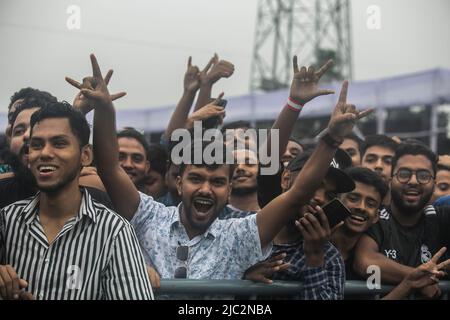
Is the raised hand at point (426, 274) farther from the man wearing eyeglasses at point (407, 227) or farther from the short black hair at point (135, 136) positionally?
the short black hair at point (135, 136)

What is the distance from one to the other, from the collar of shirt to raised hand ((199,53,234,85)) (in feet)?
4.82

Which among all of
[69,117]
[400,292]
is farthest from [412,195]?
[69,117]

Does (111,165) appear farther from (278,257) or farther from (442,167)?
(442,167)

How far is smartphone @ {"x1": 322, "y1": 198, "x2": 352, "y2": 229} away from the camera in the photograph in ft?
10.6

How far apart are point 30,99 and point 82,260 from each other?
1143 mm

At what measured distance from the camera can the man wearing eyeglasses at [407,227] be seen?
359cm

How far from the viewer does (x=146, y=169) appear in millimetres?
4184

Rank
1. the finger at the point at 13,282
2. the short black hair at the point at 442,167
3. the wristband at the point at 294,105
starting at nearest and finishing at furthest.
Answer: the finger at the point at 13,282 < the wristband at the point at 294,105 < the short black hair at the point at 442,167

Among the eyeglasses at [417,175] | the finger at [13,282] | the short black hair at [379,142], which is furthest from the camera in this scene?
the short black hair at [379,142]

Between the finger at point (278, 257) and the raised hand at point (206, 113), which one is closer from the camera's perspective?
the finger at point (278, 257)

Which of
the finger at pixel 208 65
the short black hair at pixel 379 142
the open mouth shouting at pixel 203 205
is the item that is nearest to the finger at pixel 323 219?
the open mouth shouting at pixel 203 205

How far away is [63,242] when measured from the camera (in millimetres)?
2908

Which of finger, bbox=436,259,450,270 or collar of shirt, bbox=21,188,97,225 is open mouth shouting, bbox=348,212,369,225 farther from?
→ collar of shirt, bbox=21,188,97,225
